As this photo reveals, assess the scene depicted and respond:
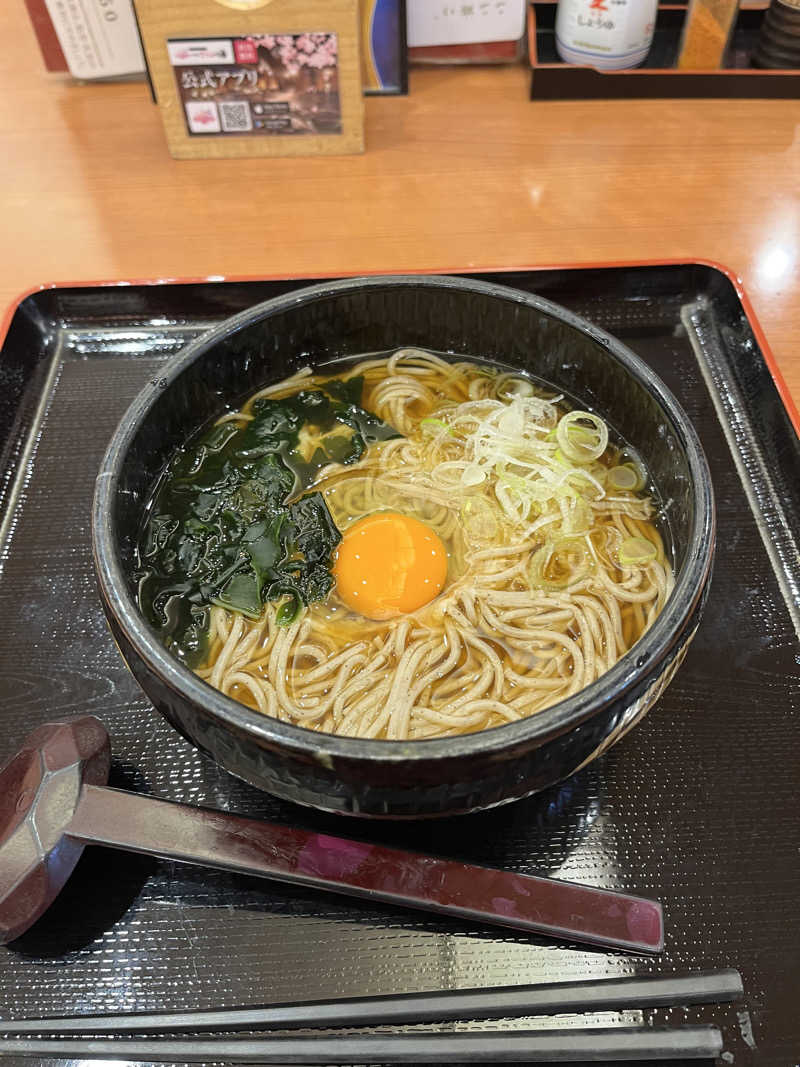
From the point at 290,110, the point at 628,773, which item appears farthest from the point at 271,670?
the point at 290,110

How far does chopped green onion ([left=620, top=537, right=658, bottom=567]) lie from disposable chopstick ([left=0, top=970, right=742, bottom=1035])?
0.56 metres

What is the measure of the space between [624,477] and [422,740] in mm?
664

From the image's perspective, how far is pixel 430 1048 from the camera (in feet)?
3.05

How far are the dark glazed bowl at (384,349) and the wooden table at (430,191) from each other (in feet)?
1.71

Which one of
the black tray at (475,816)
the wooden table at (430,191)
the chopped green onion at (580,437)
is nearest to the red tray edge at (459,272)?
the black tray at (475,816)

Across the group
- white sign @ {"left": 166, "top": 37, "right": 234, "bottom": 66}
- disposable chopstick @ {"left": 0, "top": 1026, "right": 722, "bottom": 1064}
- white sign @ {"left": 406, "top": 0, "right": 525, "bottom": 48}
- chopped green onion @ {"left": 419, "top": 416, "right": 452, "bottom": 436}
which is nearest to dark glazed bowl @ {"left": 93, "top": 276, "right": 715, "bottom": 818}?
chopped green onion @ {"left": 419, "top": 416, "right": 452, "bottom": 436}

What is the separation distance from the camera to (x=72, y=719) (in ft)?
3.87

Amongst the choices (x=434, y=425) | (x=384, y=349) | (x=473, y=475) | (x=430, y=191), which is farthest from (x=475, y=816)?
(x=430, y=191)

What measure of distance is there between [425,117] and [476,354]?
128 cm

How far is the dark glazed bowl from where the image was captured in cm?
90

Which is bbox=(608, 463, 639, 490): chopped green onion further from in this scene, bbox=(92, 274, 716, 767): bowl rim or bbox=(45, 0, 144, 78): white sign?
bbox=(45, 0, 144, 78): white sign

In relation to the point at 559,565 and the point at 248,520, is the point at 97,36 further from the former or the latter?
the point at 559,565

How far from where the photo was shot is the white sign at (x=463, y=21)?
2400 millimetres

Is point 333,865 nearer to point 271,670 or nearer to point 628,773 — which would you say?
point 271,670
